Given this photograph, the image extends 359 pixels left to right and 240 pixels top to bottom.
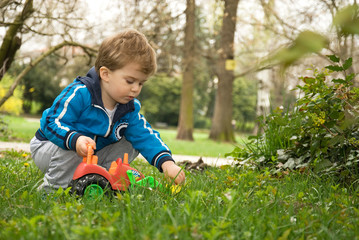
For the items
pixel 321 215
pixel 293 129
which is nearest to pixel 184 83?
pixel 293 129

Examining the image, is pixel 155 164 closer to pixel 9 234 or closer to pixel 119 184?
pixel 119 184

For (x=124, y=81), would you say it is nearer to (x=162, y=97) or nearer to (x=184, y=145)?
(x=184, y=145)

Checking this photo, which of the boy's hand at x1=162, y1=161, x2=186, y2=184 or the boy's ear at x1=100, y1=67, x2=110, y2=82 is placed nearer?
the boy's hand at x1=162, y1=161, x2=186, y2=184

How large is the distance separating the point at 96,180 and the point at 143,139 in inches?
29.7

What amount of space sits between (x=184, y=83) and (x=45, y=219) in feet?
49.5

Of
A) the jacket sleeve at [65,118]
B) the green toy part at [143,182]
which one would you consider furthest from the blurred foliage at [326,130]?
the jacket sleeve at [65,118]

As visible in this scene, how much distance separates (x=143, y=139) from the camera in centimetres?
289

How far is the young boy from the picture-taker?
8.07 ft

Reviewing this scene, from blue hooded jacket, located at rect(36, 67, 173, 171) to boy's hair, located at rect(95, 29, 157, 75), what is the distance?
177 millimetres

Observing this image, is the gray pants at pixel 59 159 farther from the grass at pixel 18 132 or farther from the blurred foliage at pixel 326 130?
the grass at pixel 18 132

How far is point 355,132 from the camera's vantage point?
9.01ft

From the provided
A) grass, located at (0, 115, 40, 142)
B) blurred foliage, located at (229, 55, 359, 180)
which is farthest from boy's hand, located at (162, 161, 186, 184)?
grass, located at (0, 115, 40, 142)

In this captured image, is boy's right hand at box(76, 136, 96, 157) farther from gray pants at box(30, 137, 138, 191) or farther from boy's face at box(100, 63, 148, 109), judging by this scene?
boy's face at box(100, 63, 148, 109)

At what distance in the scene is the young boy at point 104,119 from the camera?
2461 millimetres
